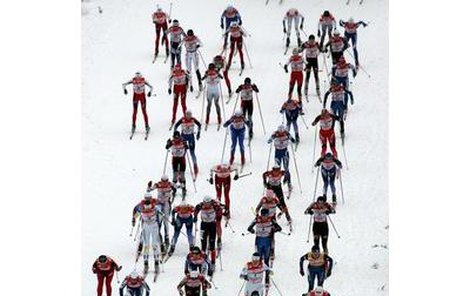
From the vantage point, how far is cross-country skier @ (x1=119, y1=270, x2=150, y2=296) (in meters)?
16.5

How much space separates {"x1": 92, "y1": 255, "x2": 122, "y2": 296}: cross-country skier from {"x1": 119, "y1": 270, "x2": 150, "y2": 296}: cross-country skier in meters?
0.50

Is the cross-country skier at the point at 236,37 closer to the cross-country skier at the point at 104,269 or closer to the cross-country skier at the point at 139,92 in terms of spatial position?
the cross-country skier at the point at 139,92

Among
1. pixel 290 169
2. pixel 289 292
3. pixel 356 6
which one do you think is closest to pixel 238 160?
pixel 290 169

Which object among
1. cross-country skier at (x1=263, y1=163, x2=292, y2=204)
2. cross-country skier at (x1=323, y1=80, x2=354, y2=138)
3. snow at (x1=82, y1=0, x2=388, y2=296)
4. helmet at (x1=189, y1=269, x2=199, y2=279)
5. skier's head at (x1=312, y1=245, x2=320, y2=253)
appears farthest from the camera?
cross-country skier at (x1=323, y1=80, x2=354, y2=138)

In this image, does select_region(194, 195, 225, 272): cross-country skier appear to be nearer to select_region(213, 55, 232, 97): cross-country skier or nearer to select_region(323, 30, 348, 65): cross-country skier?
select_region(213, 55, 232, 97): cross-country skier

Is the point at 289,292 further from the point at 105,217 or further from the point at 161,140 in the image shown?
the point at 161,140

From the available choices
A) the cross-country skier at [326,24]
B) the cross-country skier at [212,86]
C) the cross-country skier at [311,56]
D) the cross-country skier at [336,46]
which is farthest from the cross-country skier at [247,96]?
the cross-country skier at [326,24]

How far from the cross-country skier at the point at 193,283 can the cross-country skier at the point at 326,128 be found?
570cm

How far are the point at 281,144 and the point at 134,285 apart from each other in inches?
208

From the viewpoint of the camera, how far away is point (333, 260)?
1861cm

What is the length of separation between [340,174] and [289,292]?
4.13 m

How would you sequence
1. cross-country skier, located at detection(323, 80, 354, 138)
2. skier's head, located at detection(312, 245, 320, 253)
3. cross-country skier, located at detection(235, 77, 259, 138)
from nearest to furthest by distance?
1. skier's head, located at detection(312, 245, 320, 253)
2. cross-country skier, located at detection(235, 77, 259, 138)
3. cross-country skier, located at detection(323, 80, 354, 138)

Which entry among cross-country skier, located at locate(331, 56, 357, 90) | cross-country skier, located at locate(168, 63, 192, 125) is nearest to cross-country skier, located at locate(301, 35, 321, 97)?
cross-country skier, located at locate(331, 56, 357, 90)

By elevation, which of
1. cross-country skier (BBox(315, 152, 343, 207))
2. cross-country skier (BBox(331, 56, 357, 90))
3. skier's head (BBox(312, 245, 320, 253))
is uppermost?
cross-country skier (BBox(331, 56, 357, 90))
